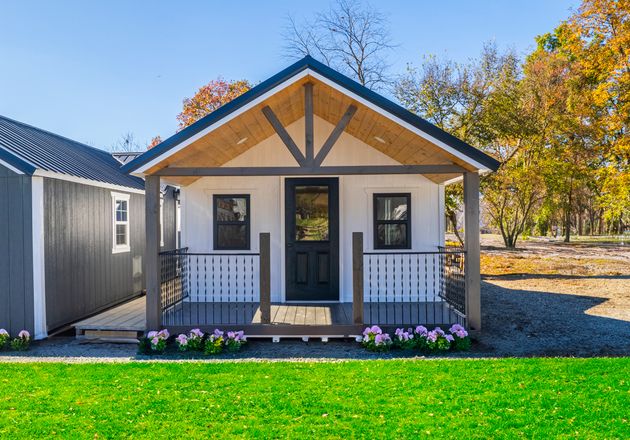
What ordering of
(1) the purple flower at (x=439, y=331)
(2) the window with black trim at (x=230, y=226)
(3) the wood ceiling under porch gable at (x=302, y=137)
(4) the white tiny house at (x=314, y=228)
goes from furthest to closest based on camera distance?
(2) the window with black trim at (x=230, y=226) < (4) the white tiny house at (x=314, y=228) < (3) the wood ceiling under porch gable at (x=302, y=137) < (1) the purple flower at (x=439, y=331)

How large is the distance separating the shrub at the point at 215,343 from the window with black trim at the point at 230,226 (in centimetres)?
252

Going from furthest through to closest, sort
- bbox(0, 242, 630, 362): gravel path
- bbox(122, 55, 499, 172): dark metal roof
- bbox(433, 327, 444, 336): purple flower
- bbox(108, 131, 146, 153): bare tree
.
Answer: bbox(108, 131, 146, 153): bare tree → bbox(433, 327, 444, 336): purple flower → bbox(0, 242, 630, 362): gravel path → bbox(122, 55, 499, 172): dark metal roof

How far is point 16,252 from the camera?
7.05 metres

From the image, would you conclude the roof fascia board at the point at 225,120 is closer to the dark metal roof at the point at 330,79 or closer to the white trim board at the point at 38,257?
the dark metal roof at the point at 330,79

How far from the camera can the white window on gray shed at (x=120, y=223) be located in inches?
381

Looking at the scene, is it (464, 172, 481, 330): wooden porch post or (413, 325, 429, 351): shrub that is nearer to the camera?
(413, 325, 429, 351): shrub

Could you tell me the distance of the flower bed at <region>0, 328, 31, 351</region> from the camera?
6.73m

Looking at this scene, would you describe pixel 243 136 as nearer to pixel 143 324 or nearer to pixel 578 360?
pixel 143 324

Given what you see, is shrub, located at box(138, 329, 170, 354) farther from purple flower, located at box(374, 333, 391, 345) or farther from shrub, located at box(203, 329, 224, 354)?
purple flower, located at box(374, 333, 391, 345)

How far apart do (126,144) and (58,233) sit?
34879mm

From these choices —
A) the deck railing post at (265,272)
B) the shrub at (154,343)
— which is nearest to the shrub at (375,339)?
the deck railing post at (265,272)

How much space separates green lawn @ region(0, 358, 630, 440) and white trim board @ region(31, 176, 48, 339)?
1443 mm

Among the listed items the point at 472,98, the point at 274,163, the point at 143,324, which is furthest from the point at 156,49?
the point at 143,324

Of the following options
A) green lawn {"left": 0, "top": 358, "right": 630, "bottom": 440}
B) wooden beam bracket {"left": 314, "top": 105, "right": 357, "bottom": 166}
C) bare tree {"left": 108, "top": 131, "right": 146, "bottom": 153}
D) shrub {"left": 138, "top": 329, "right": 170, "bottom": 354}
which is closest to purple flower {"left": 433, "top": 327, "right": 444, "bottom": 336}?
green lawn {"left": 0, "top": 358, "right": 630, "bottom": 440}
